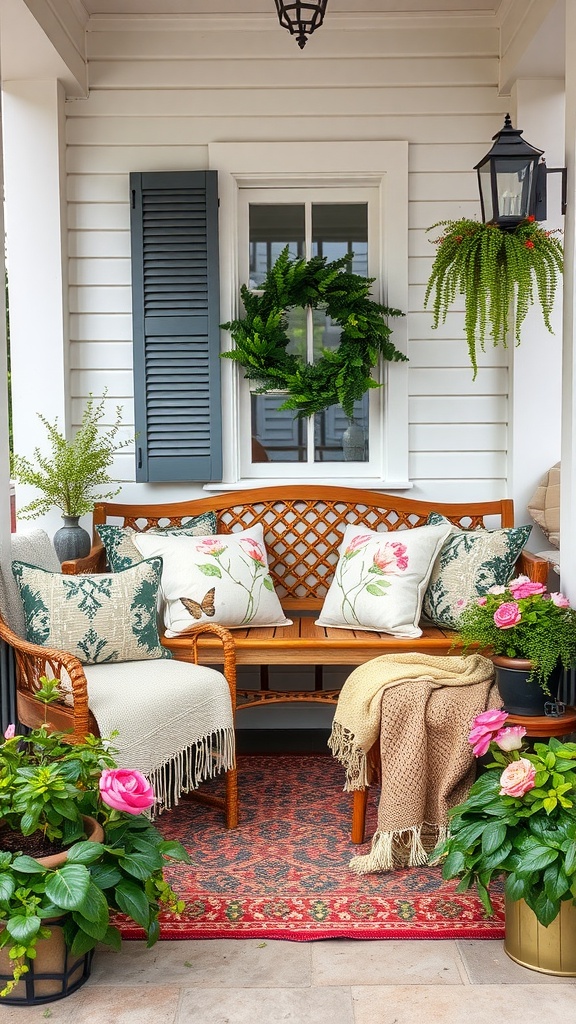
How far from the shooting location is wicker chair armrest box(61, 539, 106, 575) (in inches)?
135

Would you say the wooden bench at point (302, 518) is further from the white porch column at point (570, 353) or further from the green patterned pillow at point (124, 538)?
the white porch column at point (570, 353)

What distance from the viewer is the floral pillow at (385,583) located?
11.9ft

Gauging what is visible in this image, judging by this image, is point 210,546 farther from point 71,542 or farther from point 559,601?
point 559,601

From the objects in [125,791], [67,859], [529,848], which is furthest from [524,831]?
[67,859]

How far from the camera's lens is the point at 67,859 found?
2229mm

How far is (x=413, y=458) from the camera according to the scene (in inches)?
168

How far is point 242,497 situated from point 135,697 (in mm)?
1377

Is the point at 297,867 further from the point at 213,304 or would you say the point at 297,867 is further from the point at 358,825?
the point at 213,304

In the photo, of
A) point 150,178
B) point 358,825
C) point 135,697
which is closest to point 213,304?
point 150,178

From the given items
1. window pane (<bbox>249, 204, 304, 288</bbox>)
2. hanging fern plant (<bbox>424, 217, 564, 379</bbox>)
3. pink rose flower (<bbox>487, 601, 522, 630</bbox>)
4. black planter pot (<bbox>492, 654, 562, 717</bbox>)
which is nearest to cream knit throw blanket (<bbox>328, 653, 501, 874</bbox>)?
black planter pot (<bbox>492, 654, 562, 717</bbox>)

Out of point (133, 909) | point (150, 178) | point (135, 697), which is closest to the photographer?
point (133, 909)

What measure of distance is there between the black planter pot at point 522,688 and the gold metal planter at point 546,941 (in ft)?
1.99

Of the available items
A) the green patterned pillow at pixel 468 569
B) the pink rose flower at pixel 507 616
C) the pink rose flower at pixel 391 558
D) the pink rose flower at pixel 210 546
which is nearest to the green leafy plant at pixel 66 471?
the pink rose flower at pixel 210 546

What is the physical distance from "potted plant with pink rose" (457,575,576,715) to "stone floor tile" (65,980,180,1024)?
4.07ft
